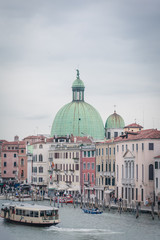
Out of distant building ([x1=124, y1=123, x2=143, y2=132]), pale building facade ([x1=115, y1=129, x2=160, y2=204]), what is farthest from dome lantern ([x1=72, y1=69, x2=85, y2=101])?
pale building facade ([x1=115, y1=129, x2=160, y2=204])

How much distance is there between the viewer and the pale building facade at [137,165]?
86.1 meters

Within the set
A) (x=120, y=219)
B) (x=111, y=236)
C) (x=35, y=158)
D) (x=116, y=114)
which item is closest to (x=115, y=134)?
(x=116, y=114)

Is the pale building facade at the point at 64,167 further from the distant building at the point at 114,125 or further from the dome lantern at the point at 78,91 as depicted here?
the dome lantern at the point at 78,91

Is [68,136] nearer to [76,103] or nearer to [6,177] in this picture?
[76,103]

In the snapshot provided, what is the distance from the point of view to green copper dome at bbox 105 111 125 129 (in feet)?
456

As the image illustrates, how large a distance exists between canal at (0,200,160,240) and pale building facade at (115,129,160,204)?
6836 millimetres

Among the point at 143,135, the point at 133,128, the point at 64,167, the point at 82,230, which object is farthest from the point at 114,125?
the point at 82,230

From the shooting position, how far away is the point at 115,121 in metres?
139

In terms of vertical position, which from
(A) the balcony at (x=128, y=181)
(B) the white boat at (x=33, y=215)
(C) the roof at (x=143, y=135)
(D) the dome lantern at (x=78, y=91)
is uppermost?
(D) the dome lantern at (x=78, y=91)

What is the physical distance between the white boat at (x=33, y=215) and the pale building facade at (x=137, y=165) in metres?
17.5

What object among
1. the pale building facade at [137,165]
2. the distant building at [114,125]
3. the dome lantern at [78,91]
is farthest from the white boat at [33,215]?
the dome lantern at [78,91]

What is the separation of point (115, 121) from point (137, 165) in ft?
167

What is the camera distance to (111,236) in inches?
2564

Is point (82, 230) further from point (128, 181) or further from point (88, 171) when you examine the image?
point (88, 171)
